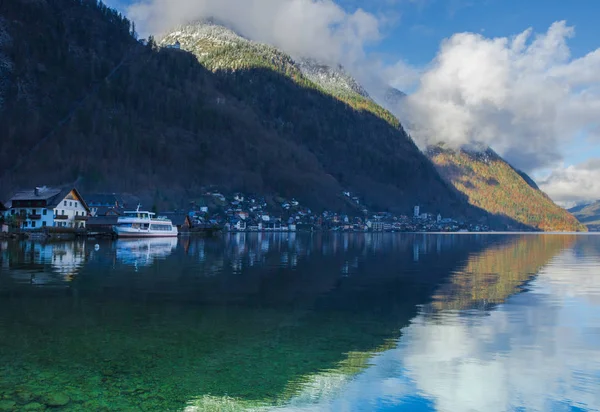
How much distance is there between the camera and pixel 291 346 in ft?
66.5

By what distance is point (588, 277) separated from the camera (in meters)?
49.2

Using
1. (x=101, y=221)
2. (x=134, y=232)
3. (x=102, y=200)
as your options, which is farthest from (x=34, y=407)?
(x=102, y=200)

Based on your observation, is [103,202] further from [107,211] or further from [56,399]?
[56,399]

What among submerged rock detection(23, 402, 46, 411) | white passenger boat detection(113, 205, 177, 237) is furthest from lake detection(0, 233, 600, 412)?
white passenger boat detection(113, 205, 177, 237)

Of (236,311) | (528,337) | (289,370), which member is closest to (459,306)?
(528,337)

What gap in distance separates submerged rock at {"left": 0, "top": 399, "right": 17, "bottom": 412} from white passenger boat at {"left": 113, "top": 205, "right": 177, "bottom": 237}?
11082 centimetres

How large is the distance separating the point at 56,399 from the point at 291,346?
890 cm

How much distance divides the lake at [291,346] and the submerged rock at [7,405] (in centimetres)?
7

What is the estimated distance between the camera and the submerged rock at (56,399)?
13656mm

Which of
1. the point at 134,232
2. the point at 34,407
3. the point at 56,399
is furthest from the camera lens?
the point at 134,232

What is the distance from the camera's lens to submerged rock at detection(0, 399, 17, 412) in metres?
13.1

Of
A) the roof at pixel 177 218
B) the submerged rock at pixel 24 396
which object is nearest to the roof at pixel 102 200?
the roof at pixel 177 218

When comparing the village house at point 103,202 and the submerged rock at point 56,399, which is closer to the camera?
the submerged rock at point 56,399

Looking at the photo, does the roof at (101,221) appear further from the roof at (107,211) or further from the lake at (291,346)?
the lake at (291,346)
